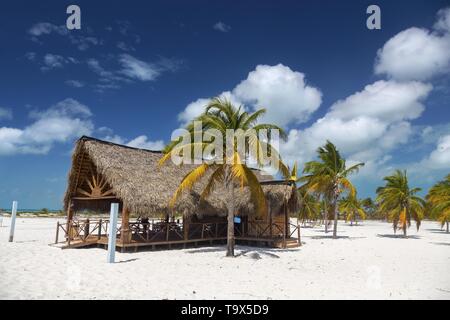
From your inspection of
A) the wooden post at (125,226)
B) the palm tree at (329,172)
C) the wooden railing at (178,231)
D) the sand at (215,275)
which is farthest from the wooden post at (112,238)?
the palm tree at (329,172)

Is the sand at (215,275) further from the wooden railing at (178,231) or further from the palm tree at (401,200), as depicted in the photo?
the palm tree at (401,200)

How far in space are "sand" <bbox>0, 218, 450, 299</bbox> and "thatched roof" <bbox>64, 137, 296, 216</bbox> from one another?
2044 mm

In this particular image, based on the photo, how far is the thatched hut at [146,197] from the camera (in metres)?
14.5

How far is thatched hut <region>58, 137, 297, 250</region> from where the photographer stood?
1448 centimetres

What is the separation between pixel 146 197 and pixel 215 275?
5.61m

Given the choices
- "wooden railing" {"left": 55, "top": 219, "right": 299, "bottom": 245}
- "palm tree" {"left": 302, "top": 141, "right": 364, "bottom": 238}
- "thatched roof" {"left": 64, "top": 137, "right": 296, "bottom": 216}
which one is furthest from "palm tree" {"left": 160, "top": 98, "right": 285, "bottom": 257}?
"palm tree" {"left": 302, "top": 141, "right": 364, "bottom": 238}

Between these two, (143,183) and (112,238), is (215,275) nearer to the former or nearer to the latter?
(112,238)

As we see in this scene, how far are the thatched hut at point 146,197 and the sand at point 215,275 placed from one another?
179cm

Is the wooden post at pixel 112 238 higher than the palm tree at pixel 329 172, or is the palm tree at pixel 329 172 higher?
the palm tree at pixel 329 172

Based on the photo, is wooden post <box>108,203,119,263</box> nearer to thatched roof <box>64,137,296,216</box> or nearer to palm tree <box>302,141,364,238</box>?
thatched roof <box>64,137,296,216</box>

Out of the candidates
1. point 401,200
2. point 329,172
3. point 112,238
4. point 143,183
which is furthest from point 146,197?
point 401,200
